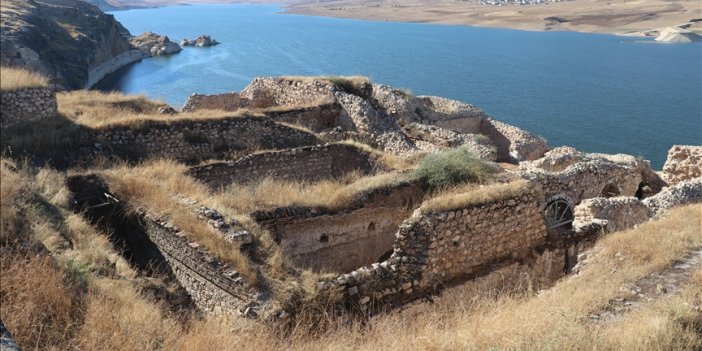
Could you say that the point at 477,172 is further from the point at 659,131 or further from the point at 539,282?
the point at 659,131

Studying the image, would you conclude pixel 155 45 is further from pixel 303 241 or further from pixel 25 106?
pixel 303 241

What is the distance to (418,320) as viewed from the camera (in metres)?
7.80

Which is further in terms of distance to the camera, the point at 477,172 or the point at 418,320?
the point at 477,172

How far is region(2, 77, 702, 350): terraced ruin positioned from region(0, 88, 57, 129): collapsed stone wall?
0.29 ft

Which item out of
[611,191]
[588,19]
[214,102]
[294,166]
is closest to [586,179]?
[611,191]

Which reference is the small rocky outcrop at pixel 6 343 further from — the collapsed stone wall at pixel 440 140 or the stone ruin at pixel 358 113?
the collapsed stone wall at pixel 440 140

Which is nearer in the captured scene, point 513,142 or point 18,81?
point 18,81

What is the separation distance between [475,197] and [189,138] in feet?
26.9

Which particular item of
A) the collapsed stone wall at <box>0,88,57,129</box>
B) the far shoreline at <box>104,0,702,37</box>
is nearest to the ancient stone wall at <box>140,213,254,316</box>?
the collapsed stone wall at <box>0,88,57,129</box>

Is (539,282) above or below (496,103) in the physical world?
above

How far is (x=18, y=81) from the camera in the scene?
13.6 metres

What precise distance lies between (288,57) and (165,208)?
70.8 meters

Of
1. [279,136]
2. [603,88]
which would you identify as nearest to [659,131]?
[603,88]

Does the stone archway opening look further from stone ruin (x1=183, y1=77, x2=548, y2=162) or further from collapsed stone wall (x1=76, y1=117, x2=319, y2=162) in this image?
collapsed stone wall (x1=76, y1=117, x2=319, y2=162)
